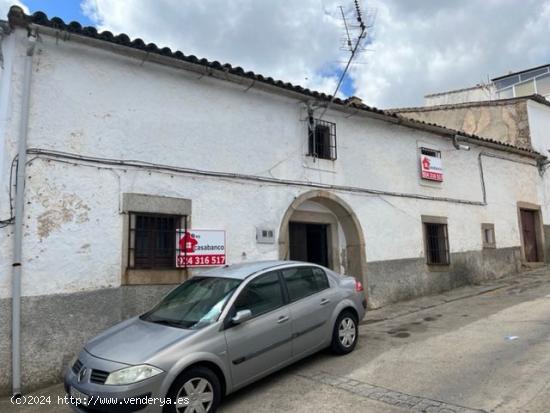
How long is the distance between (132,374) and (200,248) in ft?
11.7

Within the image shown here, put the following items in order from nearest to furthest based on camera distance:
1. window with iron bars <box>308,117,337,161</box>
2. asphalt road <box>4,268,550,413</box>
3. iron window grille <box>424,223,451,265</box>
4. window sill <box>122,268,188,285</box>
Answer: asphalt road <box>4,268,550,413</box> < window sill <box>122,268,188,285</box> < window with iron bars <box>308,117,337,161</box> < iron window grille <box>424,223,451,265</box>

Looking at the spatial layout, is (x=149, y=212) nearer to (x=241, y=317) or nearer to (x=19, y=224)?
(x=19, y=224)

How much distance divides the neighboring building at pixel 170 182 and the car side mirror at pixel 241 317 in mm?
2671

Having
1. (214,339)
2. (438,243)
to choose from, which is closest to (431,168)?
(438,243)

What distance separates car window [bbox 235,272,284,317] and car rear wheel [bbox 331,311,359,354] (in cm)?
111

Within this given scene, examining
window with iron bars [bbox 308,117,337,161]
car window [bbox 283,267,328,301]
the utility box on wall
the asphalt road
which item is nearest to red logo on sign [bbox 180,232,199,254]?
the utility box on wall

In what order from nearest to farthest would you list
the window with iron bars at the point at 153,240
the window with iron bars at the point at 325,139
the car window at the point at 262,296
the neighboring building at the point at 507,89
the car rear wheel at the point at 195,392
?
1. the car rear wheel at the point at 195,392
2. the car window at the point at 262,296
3. the window with iron bars at the point at 153,240
4. the window with iron bars at the point at 325,139
5. the neighboring building at the point at 507,89

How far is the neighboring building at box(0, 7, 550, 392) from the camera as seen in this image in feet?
18.8

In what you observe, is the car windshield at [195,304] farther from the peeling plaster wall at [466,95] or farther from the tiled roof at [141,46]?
the peeling plaster wall at [466,95]

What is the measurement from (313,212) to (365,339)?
3545mm

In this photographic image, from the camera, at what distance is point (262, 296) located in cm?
488

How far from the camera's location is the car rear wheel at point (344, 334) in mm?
5590

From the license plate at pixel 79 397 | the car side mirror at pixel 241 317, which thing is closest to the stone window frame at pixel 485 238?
the car side mirror at pixel 241 317

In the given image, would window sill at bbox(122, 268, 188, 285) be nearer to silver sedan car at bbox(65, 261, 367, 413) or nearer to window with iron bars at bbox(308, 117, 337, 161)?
silver sedan car at bbox(65, 261, 367, 413)
